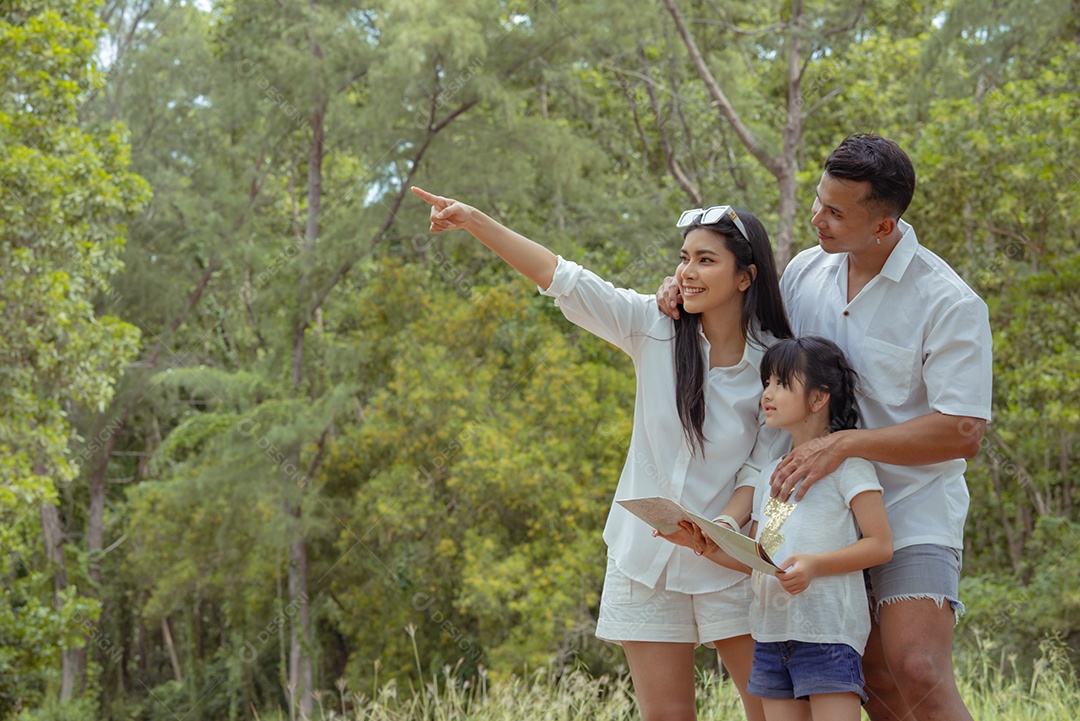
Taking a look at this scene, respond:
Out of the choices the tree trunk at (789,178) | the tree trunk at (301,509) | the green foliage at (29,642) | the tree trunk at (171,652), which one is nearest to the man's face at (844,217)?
the tree trunk at (789,178)

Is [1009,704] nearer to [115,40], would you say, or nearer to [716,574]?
[716,574]

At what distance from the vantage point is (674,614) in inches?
90.6

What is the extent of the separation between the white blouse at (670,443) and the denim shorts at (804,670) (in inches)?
7.3

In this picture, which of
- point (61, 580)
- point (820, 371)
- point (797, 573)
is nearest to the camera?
point (797, 573)

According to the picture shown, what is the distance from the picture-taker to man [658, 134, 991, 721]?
2174 millimetres

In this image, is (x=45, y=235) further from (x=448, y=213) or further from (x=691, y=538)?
(x=691, y=538)

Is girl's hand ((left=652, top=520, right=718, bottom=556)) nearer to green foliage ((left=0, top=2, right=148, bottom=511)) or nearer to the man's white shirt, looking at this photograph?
the man's white shirt

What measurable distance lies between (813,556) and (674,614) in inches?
13.5

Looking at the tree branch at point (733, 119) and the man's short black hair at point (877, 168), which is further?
the tree branch at point (733, 119)

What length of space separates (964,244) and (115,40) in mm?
12531

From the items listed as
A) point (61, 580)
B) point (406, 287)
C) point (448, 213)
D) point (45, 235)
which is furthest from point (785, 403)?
point (61, 580)

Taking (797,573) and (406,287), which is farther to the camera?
(406,287)

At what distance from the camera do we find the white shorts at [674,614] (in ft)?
7.47

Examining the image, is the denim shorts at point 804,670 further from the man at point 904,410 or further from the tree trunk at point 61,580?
the tree trunk at point 61,580
